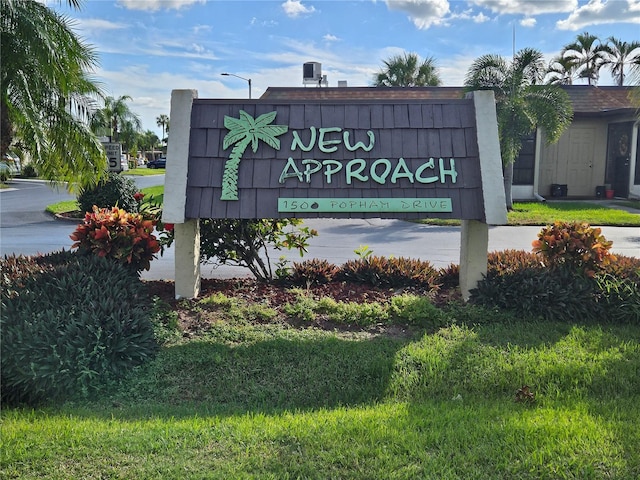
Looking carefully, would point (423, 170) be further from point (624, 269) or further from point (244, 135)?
point (624, 269)

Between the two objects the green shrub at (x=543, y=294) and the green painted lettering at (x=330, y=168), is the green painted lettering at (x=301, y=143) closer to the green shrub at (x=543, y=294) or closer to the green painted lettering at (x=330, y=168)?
the green painted lettering at (x=330, y=168)

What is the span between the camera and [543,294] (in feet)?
19.6

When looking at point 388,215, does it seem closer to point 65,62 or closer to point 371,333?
point 371,333

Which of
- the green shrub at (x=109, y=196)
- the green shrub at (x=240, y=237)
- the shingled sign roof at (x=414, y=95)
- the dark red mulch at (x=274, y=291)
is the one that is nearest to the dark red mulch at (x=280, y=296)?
the dark red mulch at (x=274, y=291)

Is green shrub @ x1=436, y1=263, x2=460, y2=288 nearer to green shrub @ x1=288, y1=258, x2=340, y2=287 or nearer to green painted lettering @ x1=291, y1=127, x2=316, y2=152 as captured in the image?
green shrub @ x1=288, y1=258, x2=340, y2=287

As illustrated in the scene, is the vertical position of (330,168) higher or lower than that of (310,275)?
higher

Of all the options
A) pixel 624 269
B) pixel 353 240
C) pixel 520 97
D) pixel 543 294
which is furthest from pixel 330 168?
pixel 520 97

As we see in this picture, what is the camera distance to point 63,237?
1338 cm

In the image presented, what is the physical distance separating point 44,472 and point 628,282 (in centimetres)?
560

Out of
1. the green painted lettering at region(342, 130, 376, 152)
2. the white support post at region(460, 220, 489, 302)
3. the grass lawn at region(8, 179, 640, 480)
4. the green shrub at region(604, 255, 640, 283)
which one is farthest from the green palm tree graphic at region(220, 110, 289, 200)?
the green shrub at region(604, 255, 640, 283)

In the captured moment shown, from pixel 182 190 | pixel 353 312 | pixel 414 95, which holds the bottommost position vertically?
pixel 353 312

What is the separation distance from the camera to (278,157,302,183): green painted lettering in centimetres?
617

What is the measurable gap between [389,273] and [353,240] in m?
6.26

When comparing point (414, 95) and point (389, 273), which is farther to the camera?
point (414, 95)
